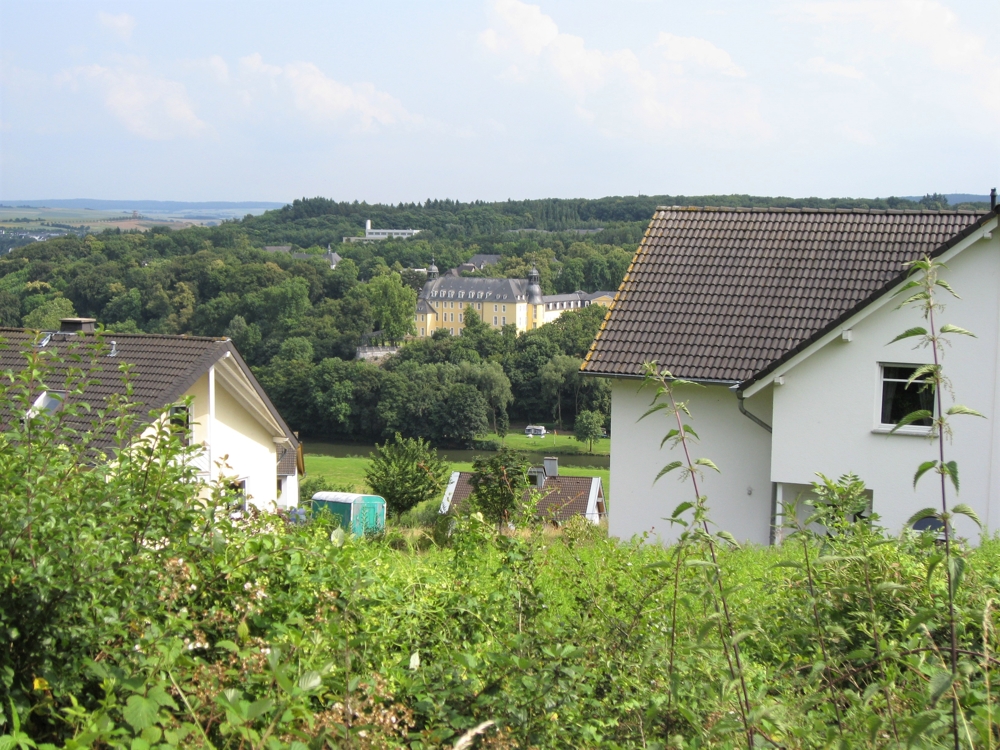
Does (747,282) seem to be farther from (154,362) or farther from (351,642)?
(351,642)

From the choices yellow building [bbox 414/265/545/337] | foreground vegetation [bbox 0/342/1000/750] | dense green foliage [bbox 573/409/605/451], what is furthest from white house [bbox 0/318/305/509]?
yellow building [bbox 414/265/545/337]

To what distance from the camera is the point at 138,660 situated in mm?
2859

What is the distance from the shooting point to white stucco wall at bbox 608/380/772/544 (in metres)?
12.5

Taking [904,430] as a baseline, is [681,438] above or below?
above

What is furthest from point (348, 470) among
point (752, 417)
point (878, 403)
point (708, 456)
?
point (878, 403)

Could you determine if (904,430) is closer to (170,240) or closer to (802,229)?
(802,229)

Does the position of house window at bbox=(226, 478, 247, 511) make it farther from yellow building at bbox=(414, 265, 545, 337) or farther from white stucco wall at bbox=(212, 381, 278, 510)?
yellow building at bbox=(414, 265, 545, 337)

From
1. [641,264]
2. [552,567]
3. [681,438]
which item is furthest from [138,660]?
[641,264]

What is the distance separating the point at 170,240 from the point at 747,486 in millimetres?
164348

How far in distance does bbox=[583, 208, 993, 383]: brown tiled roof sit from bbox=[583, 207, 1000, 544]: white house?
0.08ft

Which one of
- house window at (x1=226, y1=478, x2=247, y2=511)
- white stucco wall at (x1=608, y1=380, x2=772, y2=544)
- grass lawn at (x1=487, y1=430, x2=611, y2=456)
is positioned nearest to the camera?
house window at (x1=226, y1=478, x2=247, y2=511)

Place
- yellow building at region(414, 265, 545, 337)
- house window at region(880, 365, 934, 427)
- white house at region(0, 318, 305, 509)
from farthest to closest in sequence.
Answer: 1. yellow building at region(414, 265, 545, 337)
2. white house at region(0, 318, 305, 509)
3. house window at region(880, 365, 934, 427)

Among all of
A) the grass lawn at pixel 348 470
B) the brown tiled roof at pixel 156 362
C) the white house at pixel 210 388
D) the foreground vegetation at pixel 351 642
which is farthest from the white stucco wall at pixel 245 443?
the grass lawn at pixel 348 470

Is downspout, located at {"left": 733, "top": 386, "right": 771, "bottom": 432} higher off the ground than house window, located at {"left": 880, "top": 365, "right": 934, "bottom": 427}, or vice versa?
house window, located at {"left": 880, "top": 365, "right": 934, "bottom": 427}
